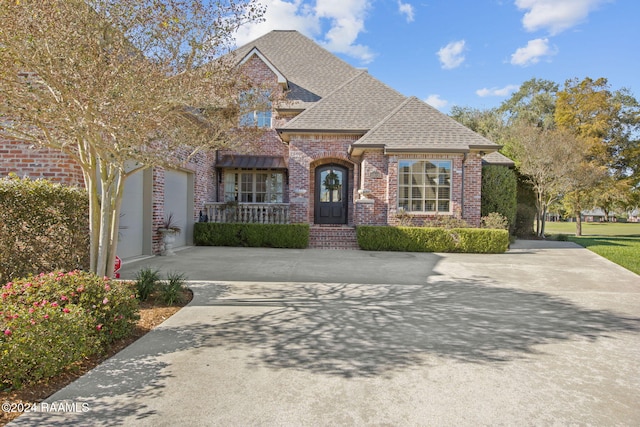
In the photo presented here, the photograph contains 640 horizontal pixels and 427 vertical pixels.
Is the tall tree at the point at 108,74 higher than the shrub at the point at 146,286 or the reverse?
higher

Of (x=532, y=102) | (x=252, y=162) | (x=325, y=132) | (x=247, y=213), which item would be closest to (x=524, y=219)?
(x=325, y=132)

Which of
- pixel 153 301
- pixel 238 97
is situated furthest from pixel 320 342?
pixel 238 97

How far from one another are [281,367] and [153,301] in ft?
9.75

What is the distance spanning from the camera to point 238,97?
6090 mm

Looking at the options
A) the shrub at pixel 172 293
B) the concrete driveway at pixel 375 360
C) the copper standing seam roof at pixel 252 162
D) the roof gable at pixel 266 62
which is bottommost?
the concrete driveway at pixel 375 360

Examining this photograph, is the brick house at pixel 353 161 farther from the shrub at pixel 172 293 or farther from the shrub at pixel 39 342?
the shrub at pixel 39 342

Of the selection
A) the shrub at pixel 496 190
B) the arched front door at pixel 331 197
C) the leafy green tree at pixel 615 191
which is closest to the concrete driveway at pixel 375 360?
the shrub at pixel 496 190

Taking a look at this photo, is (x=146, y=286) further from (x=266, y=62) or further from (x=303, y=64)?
(x=303, y=64)

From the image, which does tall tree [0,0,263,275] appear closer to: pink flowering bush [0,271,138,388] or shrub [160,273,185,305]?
shrub [160,273,185,305]

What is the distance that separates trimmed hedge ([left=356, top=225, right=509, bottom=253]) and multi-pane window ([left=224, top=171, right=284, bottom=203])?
18.9ft

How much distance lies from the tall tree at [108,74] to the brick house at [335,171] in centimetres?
530

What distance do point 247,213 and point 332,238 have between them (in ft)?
11.1

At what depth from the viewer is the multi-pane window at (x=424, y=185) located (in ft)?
44.4

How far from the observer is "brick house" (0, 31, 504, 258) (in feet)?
42.9
